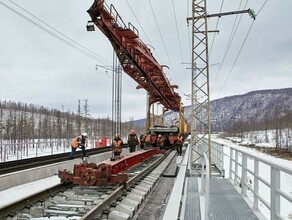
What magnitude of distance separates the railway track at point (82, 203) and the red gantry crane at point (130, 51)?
5661mm

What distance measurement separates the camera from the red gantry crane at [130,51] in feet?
36.9

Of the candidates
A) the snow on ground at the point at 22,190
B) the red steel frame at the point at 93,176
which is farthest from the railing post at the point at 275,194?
the snow on ground at the point at 22,190

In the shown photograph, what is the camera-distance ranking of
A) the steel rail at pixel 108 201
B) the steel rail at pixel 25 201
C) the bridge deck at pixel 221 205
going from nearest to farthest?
the bridge deck at pixel 221 205, the steel rail at pixel 108 201, the steel rail at pixel 25 201

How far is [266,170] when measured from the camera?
34.2 m

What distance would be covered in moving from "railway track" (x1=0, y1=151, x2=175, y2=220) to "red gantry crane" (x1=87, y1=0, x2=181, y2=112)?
566 cm

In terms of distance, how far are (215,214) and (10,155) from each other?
2004 centimetres

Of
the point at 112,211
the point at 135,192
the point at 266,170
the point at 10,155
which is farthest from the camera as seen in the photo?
the point at 266,170

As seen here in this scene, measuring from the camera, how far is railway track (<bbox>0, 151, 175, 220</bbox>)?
6355 millimetres

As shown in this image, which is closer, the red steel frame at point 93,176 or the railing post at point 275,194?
the railing post at point 275,194

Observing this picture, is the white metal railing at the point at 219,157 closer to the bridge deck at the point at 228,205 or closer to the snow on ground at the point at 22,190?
the bridge deck at the point at 228,205

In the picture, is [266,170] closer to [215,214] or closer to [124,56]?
[124,56]

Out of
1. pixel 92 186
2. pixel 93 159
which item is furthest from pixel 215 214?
pixel 93 159

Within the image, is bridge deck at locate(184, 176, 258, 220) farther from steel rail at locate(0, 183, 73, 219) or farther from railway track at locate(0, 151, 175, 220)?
steel rail at locate(0, 183, 73, 219)

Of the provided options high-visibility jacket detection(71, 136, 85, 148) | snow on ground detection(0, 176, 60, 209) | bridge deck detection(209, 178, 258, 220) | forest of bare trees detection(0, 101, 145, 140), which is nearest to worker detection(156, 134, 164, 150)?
high-visibility jacket detection(71, 136, 85, 148)
